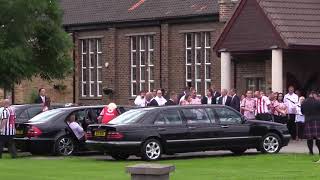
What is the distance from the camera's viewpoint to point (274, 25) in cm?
3434

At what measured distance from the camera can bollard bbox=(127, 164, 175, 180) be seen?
12.7 meters

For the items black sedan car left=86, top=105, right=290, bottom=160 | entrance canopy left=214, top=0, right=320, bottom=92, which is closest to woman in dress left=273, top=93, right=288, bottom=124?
entrance canopy left=214, top=0, right=320, bottom=92

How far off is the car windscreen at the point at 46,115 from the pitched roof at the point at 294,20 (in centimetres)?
996

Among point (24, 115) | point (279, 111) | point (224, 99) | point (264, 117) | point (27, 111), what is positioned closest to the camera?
point (24, 115)

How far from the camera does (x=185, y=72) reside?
→ 1726 inches

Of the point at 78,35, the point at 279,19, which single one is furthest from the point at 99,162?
the point at 78,35

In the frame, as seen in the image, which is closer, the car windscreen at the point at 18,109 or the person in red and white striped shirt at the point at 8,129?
the person in red and white striped shirt at the point at 8,129

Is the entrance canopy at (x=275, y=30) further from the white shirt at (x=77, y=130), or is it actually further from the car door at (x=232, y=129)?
the white shirt at (x=77, y=130)

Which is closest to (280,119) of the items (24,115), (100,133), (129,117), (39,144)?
(129,117)

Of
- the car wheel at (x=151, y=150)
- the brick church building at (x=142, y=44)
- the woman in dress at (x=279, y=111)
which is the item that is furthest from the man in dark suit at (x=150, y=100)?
the brick church building at (x=142, y=44)

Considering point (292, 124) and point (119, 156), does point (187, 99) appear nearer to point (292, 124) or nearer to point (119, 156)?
point (292, 124)

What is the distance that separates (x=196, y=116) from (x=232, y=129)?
103cm

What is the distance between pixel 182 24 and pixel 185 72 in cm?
216

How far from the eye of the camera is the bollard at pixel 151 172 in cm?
1273
